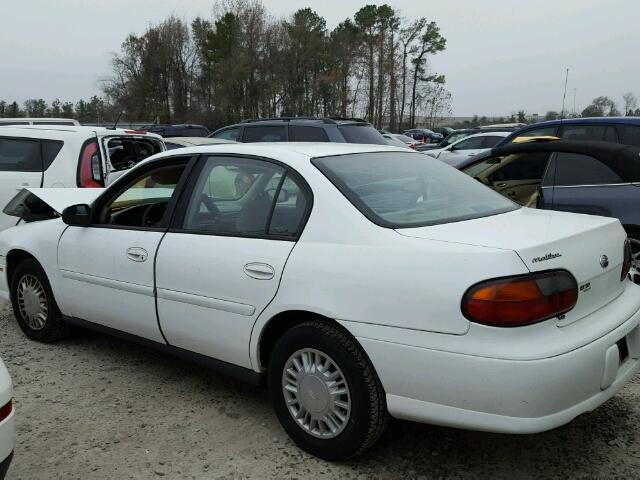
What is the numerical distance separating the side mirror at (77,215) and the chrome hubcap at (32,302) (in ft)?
2.41

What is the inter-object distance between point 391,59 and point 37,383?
165 feet

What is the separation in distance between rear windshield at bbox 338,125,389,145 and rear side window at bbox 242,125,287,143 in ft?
3.47

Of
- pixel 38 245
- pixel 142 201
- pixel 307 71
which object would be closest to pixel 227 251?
pixel 142 201

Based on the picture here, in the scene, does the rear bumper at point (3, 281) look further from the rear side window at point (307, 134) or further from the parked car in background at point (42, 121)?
the parked car in background at point (42, 121)

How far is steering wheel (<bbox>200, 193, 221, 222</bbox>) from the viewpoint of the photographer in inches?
135

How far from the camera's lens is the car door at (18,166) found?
6.66 meters

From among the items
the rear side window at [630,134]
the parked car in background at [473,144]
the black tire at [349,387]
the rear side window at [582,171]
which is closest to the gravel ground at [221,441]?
the black tire at [349,387]

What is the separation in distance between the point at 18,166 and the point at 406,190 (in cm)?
528

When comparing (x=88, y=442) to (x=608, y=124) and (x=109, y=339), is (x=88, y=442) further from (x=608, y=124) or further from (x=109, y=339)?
(x=608, y=124)

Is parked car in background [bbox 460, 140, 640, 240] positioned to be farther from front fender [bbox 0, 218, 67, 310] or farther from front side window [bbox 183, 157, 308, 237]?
front fender [bbox 0, 218, 67, 310]

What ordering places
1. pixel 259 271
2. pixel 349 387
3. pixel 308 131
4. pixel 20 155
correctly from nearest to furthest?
1. pixel 349 387
2. pixel 259 271
3. pixel 20 155
4. pixel 308 131

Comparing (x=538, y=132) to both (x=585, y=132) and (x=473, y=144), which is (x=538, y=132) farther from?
(x=473, y=144)

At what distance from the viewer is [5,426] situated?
2324 millimetres

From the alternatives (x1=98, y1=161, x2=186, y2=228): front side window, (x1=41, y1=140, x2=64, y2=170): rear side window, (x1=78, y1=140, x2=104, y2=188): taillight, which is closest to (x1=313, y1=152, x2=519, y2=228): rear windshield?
(x1=98, y1=161, x2=186, y2=228): front side window
